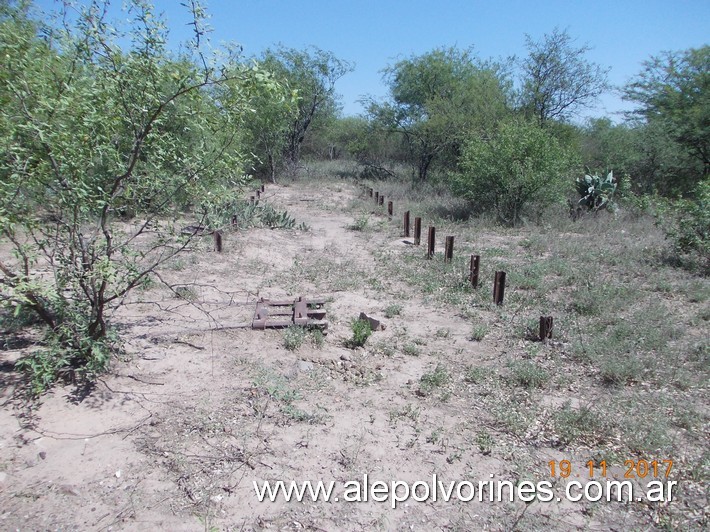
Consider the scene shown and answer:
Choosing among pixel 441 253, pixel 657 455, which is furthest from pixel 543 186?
pixel 657 455

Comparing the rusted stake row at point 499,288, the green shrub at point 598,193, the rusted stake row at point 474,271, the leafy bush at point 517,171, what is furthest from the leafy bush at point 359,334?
the green shrub at point 598,193

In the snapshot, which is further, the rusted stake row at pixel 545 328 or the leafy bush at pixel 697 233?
the leafy bush at pixel 697 233

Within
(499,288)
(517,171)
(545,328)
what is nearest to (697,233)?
(499,288)

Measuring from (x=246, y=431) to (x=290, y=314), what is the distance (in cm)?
211

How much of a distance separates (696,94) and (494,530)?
55.2 ft

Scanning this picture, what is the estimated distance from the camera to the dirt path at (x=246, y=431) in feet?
9.06

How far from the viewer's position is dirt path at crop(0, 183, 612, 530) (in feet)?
9.06

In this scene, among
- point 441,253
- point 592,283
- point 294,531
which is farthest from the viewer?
point 441,253

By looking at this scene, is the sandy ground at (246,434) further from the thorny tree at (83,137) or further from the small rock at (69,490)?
the thorny tree at (83,137)

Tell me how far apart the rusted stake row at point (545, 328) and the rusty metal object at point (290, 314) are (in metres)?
2.31

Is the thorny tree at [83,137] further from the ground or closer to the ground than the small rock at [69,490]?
further from the ground

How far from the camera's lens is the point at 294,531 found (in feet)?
8.67

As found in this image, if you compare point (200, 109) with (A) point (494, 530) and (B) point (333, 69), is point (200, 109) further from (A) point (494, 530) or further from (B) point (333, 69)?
(B) point (333, 69)

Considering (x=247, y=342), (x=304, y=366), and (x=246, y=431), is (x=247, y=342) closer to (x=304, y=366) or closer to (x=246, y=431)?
(x=304, y=366)
